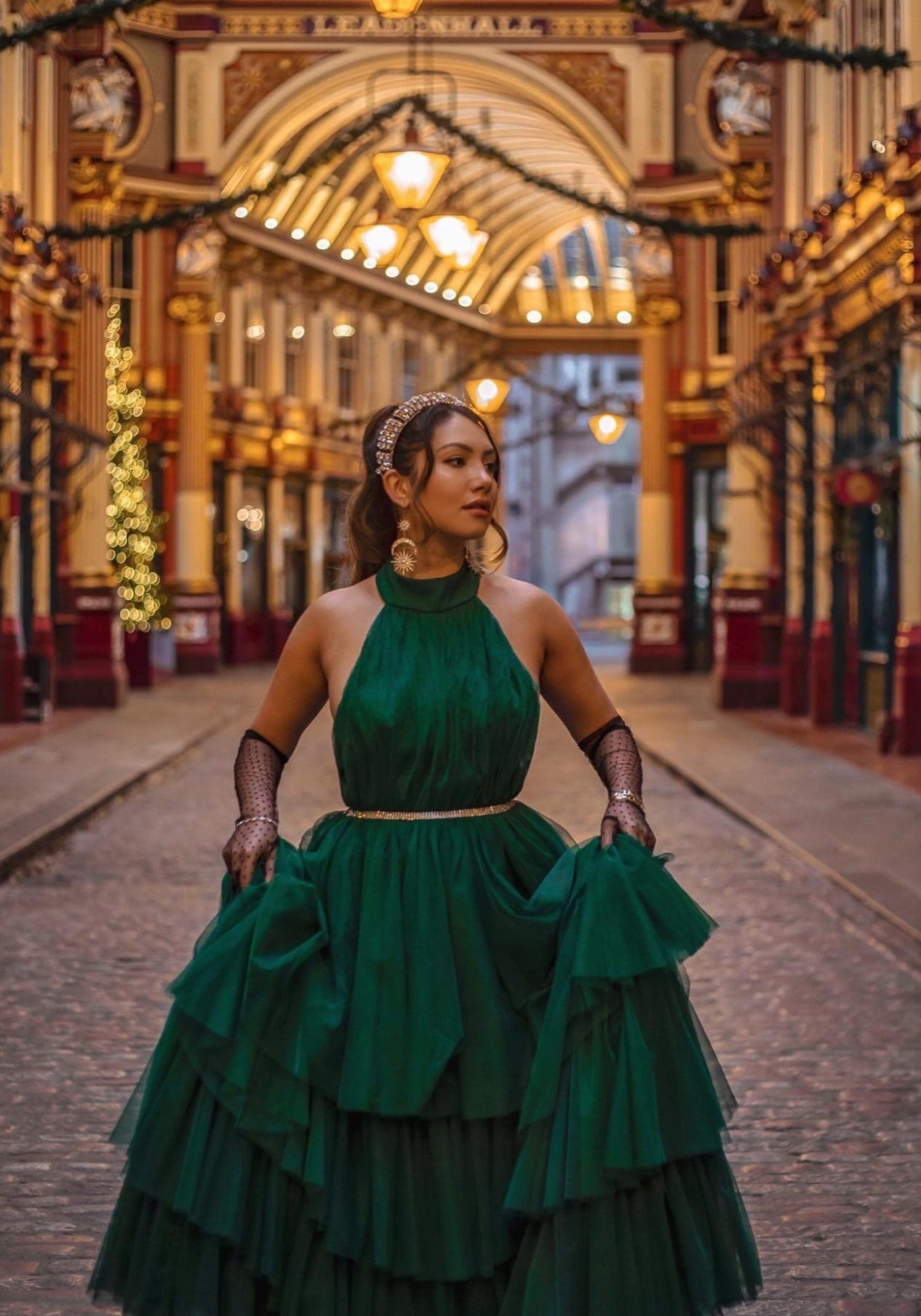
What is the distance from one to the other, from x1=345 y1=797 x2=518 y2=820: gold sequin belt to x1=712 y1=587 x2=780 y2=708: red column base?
22569mm

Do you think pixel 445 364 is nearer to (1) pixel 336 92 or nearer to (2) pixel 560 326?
(2) pixel 560 326

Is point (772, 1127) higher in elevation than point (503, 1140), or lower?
lower

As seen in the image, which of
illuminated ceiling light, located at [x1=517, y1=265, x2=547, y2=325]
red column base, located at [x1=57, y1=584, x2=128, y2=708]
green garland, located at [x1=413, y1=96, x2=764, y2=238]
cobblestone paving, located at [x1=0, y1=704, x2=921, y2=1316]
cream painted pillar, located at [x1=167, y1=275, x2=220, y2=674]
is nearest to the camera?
cobblestone paving, located at [x1=0, y1=704, x2=921, y2=1316]

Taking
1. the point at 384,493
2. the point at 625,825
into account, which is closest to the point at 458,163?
the point at 384,493

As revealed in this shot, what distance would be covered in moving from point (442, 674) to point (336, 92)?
102 ft

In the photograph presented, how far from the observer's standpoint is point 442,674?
4.07 meters

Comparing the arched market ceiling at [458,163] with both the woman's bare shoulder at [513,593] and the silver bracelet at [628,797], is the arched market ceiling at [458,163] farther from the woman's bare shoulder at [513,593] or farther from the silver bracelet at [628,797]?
the silver bracelet at [628,797]

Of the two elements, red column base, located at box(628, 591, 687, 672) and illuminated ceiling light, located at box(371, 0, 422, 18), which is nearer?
illuminated ceiling light, located at box(371, 0, 422, 18)

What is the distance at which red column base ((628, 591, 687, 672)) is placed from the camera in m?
35.5

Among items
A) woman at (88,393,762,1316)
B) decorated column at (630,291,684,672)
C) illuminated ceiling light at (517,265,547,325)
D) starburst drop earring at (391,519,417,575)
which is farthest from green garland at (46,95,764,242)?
illuminated ceiling light at (517,265,547,325)

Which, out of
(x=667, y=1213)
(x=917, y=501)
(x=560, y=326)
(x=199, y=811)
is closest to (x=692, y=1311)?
(x=667, y=1213)

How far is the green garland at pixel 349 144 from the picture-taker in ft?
48.5

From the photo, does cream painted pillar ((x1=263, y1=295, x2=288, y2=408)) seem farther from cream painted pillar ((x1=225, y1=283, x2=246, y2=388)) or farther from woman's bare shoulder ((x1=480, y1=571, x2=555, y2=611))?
woman's bare shoulder ((x1=480, y1=571, x2=555, y2=611))

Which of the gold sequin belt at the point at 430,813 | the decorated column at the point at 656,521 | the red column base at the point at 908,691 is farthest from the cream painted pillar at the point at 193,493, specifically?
the gold sequin belt at the point at 430,813
